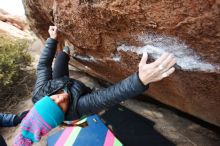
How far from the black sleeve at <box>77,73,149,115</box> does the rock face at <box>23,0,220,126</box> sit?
51 centimetres

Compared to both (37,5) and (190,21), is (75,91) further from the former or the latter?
(37,5)

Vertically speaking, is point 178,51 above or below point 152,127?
above

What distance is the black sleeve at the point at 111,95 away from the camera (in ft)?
6.73

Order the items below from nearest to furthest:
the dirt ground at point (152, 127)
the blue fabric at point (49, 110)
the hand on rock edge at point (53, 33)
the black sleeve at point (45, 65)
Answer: the blue fabric at point (49, 110)
the black sleeve at point (45, 65)
the hand on rock edge at point (53, 33)
the dirt ground at point (152, 127)

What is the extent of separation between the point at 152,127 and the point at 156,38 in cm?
233

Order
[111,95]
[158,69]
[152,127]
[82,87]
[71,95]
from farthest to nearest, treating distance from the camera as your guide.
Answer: [152,127]
[82,87]
[71,95]
[111,95]
[158,69]

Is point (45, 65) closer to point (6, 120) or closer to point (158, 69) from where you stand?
point (6, 120)

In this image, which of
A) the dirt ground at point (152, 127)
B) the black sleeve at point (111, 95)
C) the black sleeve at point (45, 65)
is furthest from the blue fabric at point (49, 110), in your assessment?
the dirt ground at point (152, 127)

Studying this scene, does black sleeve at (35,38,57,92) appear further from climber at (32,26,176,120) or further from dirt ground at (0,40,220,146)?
dirt ground at (0,40,220,146)

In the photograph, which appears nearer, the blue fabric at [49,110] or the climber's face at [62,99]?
the blue fabric at [49,110]

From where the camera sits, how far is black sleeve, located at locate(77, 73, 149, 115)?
80.7 inches

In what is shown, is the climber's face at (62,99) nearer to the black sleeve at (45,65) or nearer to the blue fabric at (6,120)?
the black sleeve at (45,65)

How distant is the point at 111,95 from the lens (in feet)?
7.14

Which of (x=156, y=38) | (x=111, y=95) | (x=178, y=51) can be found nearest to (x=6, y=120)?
(x=111, y=95)
